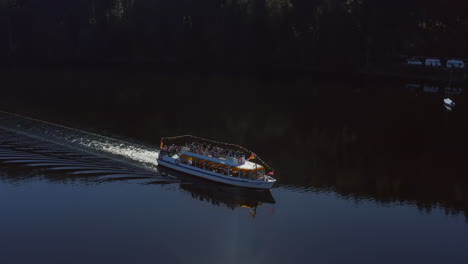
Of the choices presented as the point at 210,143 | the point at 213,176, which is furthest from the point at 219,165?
the point at 210,143

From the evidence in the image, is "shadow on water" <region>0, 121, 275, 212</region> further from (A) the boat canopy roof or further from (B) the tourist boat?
(A) the boat canopy roof

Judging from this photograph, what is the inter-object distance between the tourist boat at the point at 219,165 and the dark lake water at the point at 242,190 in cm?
99

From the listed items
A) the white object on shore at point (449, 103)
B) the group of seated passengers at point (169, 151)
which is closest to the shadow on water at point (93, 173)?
the group of seated passengers at point (169, 151)

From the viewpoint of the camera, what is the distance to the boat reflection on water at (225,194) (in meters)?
54.2

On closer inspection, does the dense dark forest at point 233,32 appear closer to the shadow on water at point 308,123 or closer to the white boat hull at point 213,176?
the shadow on water at point 308,123

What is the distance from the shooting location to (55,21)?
513ft

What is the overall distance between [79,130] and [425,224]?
46.8 metres

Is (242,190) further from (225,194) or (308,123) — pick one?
(308,123)

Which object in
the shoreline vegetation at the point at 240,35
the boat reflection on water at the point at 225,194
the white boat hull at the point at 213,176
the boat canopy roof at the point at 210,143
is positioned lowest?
the boat reflection on water at the point at 225,194

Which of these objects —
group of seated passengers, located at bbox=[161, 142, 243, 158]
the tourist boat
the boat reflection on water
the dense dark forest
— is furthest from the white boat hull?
the dense dark forest

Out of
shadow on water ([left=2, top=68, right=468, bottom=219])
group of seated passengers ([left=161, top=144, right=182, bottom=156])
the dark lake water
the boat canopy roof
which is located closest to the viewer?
the dark lake water

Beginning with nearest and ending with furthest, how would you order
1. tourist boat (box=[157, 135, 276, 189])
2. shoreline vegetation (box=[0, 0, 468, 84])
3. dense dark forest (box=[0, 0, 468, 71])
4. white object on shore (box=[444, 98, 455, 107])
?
1. tourist boat (box=[157, 135, 276, 189])
2. white object on shore (box=[444, 98, 455, 107])
3. shoreline vegetation (box=[0, 0, 468, 84])
4. dense dark forest (box=[0, 0, 468, 71])

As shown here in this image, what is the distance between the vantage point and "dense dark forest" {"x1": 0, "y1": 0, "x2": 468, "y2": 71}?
412 feet

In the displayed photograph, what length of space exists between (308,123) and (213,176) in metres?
29.4
